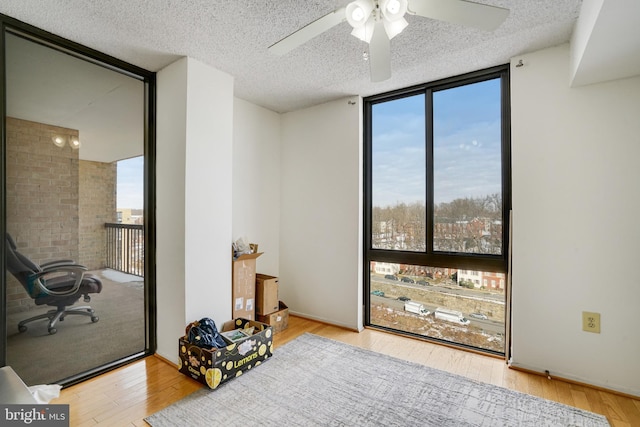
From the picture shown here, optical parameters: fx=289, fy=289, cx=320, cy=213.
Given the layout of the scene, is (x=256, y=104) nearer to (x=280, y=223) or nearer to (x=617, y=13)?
(x=280, y=223)

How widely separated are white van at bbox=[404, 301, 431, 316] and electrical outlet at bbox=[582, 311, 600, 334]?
3.86 feet

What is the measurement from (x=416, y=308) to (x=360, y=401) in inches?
51.5

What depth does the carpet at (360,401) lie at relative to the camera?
68.3 inches

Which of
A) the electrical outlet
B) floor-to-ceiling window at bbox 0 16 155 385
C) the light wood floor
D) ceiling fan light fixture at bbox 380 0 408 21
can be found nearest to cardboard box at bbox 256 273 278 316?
the light wood floor

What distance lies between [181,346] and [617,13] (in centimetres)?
328

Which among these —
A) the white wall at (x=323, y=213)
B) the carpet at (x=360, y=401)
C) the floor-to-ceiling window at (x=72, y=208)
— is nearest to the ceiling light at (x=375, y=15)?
the white wall at (x=323, y=213)

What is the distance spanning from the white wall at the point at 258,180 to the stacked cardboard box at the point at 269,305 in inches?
17.9

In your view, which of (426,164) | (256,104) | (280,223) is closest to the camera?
(426,164)

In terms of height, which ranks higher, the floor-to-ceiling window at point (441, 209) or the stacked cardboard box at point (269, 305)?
the floor-to-ceiling window at point (441, 209)

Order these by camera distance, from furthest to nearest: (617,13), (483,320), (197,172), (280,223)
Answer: (280,223), (483,320), (197,172), (617,13)

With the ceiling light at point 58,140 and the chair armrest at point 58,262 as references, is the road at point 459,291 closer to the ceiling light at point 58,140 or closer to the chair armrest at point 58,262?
the chair armrest at point 58,262

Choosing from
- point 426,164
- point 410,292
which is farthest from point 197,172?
point 410,292

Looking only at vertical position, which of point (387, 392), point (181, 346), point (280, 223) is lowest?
point (387, 392)

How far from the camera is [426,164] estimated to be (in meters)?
2.89
